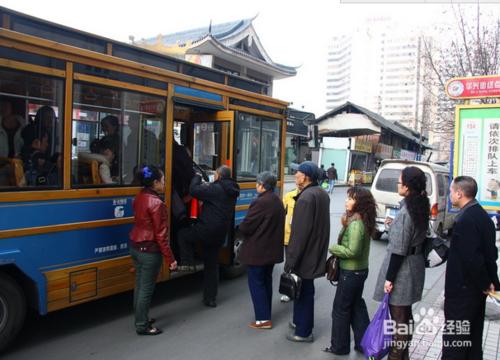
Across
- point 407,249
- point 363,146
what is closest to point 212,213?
point 407,249

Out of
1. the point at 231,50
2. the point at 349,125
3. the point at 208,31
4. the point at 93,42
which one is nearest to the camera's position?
the point at 93,42

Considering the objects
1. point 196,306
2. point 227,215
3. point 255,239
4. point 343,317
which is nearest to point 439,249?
point 343,317

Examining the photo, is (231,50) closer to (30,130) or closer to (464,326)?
(30,130)

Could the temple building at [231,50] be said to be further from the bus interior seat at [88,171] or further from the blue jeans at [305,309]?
the blue jeans at [305,309]

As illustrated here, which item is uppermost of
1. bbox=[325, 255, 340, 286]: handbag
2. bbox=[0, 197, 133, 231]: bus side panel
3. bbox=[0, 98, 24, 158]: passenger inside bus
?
bbox=[0, 98, 24, 158]: passenger inside bus

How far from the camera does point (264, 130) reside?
261 inches

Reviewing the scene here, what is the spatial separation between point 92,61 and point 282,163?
11.7ft

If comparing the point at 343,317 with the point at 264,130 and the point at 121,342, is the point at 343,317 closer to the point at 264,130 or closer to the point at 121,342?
the point at 121,342

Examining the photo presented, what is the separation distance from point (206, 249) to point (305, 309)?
1.40m

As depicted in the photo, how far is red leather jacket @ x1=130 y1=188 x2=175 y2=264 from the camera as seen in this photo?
4.11 metres

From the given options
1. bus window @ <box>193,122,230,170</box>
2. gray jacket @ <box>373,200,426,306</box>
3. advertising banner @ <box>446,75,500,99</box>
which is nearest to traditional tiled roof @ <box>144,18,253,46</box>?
bus window @ <box>193,122,230,170</box>

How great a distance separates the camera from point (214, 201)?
4930 mm

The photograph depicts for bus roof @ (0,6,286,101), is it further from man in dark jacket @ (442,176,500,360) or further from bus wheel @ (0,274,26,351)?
man in dark jacket @ (442,176,500,360)

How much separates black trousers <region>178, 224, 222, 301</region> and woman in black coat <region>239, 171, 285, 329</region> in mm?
595
